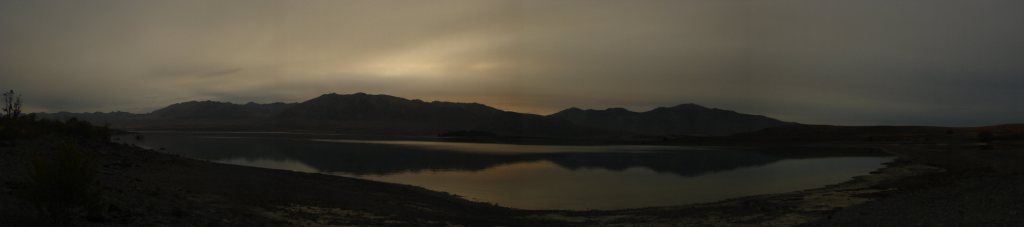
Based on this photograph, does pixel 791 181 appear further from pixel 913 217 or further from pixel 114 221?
pixel 114 221

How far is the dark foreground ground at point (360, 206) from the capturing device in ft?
39.1

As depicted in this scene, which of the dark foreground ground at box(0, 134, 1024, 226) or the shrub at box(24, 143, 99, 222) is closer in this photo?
the shrub at box(24, 143, 99, 222)

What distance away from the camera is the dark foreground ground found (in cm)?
1193

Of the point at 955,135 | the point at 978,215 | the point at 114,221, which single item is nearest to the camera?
the point at 114,221

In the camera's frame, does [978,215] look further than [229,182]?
No

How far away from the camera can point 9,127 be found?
20719 mm

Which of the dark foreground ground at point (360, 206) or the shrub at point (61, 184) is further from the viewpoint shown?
the dark foreground ground at point (360, 206)

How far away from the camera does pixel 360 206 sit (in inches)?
743

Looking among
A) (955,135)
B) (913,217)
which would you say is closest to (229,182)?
(913,217)

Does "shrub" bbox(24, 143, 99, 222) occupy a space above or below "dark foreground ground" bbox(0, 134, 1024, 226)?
above

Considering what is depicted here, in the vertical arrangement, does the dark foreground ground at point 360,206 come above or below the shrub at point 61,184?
below

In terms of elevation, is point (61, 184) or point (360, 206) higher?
point (61, 184)

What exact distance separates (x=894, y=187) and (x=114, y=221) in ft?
90.1

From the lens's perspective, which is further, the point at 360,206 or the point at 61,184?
the point at 360,206
